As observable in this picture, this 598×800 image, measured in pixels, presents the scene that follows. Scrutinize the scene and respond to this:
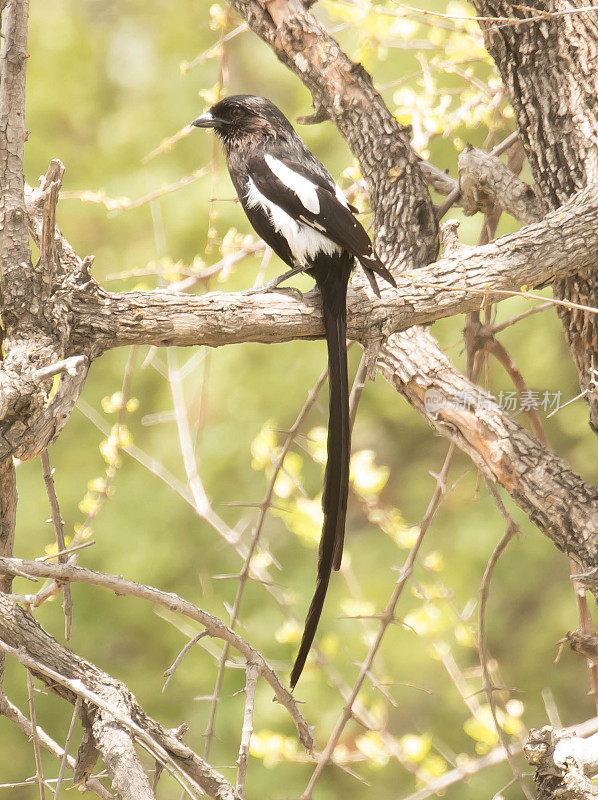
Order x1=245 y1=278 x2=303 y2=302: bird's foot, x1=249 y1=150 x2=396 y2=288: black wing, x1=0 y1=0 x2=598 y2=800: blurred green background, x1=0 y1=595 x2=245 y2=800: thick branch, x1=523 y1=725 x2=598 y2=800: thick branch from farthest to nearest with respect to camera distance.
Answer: x1=0 y1=0 x2=598 y2=800: blurred green background → x1=249 y1=150 x2=396 y2=288: black wing → x1=245 y1=278 x2=303 y2=302: bird's foot → x1=523 y1=725 x2=598 y2=800: thick branch → x1=0 y1=595 x2=245 y2=800: thick branch

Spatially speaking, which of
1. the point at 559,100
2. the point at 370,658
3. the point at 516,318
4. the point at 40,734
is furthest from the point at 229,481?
the point at 40,734

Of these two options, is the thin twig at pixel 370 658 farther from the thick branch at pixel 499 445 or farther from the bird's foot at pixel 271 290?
the bird's foot at pixel 271 290

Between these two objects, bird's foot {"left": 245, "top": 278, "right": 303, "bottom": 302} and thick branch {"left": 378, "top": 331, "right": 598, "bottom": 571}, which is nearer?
bird's foot {"left": 245, "top": 278, "right": 303, "bottom": 302}

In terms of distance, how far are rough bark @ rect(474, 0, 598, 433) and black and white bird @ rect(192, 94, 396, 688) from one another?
45cm

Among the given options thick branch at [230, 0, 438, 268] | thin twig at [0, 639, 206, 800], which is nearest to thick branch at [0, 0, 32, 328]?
thin twig at [0, 639, 206, 800]

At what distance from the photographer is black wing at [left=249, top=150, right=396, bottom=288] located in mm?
1497

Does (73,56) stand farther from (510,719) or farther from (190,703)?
(510,719)

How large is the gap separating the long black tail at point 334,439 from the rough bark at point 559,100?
518mm

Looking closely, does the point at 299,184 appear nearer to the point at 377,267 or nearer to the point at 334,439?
the point at 377,267

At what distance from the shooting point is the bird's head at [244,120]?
170cm

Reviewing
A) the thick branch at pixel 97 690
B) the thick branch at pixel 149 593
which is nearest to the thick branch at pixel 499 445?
the thick branch at pixel 149 593

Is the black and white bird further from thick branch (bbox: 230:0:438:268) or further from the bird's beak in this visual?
thick branch (bbox: 230:0:438:268)

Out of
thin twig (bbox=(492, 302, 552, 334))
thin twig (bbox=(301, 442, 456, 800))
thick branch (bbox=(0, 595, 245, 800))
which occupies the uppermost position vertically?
thin twig (bbox=(492, 302, 552, 334))

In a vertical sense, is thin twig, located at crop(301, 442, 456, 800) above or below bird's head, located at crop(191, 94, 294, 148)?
below
